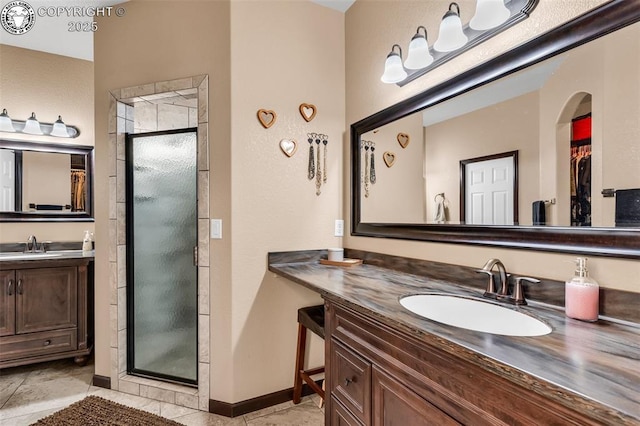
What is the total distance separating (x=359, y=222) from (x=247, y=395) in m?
1.39

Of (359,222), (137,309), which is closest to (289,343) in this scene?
(359,222)

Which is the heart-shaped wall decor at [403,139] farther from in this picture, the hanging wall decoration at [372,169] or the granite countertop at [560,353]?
the granite countertop at [560,353]

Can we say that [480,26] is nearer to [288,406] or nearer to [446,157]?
[446,157]

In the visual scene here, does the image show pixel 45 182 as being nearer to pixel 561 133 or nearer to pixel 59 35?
pixel 59 35

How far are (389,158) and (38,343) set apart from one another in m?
3.13

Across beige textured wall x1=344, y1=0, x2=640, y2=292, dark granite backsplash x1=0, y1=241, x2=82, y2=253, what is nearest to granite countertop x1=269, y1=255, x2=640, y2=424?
beige textured wall x1=344, y1=0, x2=640, y2=292

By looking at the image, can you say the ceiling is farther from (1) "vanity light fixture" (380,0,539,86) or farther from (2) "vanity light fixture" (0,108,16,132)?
(1) "vanity light fixture" (380,0,539,86)

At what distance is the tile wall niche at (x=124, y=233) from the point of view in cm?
218

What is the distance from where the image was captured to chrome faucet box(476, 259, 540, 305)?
1232mm

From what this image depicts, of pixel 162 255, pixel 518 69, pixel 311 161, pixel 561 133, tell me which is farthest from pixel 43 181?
pixel 561 133

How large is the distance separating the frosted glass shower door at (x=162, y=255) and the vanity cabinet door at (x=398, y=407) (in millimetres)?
1597

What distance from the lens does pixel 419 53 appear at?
1.73 metres

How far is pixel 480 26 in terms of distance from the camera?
1398mm

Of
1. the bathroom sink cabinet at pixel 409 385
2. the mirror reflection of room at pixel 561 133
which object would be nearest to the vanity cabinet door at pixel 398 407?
the bathroom sink cabinet at pixel 409 385
